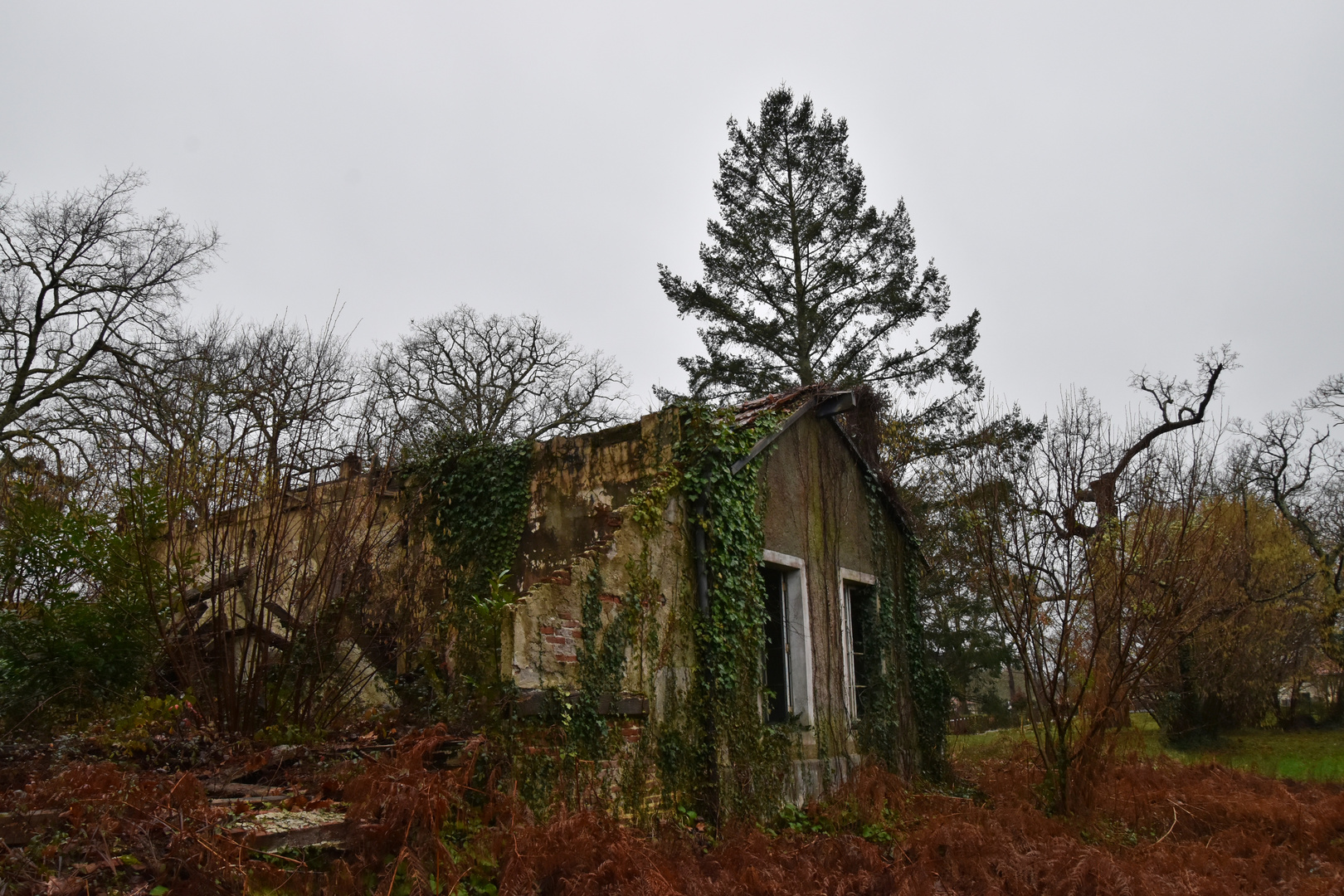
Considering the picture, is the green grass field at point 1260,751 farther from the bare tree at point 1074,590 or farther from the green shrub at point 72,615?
the green shrub at point 72,615

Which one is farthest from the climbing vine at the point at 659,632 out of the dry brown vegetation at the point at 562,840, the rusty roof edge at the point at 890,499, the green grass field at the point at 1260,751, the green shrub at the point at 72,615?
the green grass field at the point at 1260,751

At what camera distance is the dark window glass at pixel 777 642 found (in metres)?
10.1

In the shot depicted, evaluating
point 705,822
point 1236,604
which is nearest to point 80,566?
point 705,822

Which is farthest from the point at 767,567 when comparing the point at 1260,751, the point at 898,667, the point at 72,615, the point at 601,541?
the point at 1260,751

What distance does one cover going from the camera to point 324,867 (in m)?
5.11

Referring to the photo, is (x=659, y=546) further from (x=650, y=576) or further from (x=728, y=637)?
(x=728, y=637)

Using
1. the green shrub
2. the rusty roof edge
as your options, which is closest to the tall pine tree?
the rusty roof edge

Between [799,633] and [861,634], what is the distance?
6.14 ft

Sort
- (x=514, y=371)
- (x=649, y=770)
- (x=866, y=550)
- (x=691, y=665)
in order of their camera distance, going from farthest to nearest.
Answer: (x=514, y=371) → (x=866, y=550) → (x=691, y=665) → (x=649, y=770)

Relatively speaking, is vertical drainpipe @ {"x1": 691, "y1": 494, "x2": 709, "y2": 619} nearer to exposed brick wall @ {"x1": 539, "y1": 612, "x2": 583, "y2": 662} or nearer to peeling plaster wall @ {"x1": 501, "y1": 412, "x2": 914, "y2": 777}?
peeling plaster wall @ {"x1": 501, "y1": 412, "x2": 914, "y2": 777}

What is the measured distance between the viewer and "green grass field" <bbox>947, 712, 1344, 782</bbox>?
1631cm

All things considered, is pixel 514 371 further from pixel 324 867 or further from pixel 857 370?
Result: pixel 324 867

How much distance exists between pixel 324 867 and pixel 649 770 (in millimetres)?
3327

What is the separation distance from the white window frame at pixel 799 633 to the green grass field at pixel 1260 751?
219 inches
